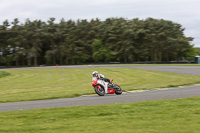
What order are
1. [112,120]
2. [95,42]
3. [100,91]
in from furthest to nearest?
[95,42], [100,91], [112,120]

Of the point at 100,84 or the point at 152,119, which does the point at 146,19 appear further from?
the point at 152,119

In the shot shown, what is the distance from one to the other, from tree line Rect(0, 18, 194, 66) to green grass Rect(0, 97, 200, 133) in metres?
58.9

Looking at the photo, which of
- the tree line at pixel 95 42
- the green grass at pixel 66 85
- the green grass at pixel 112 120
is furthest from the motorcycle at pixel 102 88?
the tree line at pixel 95 42

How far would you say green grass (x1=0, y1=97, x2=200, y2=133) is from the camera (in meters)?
6.40

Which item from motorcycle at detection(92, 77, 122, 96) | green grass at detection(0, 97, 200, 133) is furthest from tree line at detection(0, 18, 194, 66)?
green grass at detection(0, 97, 200, 133)

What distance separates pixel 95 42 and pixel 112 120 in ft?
215

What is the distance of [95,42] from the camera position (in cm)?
Answer: 7250

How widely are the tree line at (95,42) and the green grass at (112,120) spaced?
58.9 meters

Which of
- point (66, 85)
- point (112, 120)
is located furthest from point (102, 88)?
point (66, 85)

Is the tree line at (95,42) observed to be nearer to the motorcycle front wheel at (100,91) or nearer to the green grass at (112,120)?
the motorcycle front wheel at (100,91)

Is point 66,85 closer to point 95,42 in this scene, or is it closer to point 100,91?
point 100,91

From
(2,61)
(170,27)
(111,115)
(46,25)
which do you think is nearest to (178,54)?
(170,27)

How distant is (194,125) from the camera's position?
21.2 feet

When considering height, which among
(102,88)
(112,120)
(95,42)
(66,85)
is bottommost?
(66,85)
